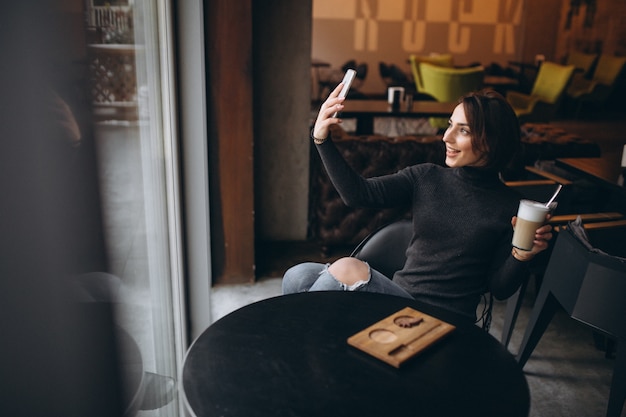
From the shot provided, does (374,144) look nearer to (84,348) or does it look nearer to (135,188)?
(135,188)

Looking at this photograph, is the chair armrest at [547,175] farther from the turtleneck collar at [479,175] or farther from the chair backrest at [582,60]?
the chair backrest at [582,60]

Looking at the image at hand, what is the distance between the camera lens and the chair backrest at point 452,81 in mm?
6230

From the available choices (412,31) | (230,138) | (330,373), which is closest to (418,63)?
(412,31)

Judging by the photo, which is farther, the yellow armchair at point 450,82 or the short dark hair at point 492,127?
the yellow armchair at point 450,82

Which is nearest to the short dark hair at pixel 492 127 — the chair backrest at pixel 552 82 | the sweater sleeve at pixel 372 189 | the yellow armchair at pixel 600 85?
the sweater sleeve at pixel 372 189

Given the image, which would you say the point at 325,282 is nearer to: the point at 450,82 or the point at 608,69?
the point at 450,82

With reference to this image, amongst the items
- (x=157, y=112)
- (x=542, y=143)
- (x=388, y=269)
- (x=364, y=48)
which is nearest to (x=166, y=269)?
(x=157, y=112)

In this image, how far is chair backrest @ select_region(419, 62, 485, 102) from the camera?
6230mm

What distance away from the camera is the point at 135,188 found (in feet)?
4.36

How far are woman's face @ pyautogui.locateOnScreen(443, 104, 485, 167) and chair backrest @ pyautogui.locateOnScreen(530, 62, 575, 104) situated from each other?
5550 millimetres

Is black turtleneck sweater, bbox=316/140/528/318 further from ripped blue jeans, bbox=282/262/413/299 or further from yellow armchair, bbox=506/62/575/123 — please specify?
yellow armchair, bbox=506/62/575/123

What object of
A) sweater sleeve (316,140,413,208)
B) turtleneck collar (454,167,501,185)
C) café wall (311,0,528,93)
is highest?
café wall (311,0,528,93)

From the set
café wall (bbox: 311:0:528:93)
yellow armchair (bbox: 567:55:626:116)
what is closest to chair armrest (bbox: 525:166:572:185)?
yellow armchair (bbox: 567:55:626:116)

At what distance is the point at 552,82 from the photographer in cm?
703
